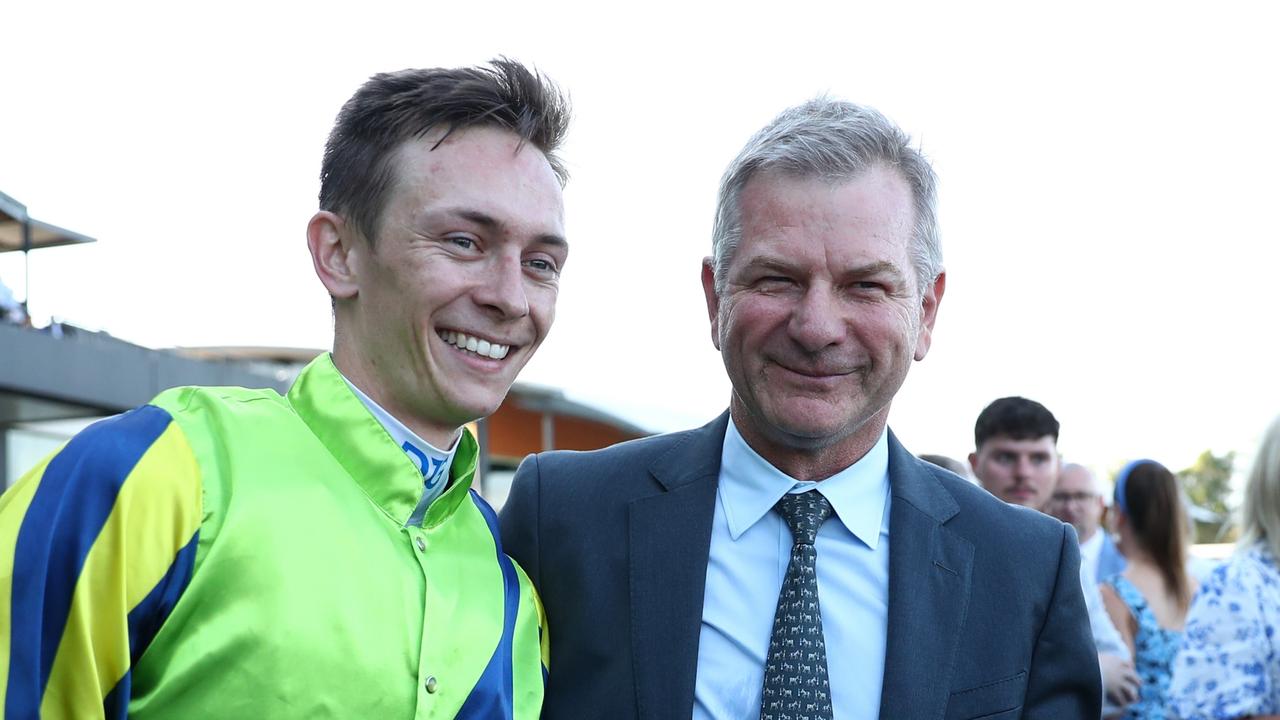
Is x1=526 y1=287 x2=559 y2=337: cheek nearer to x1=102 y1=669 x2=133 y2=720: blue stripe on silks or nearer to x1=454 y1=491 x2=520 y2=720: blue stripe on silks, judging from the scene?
x1=454 y1=491 x2=520 y2=720: blue stripe on silks

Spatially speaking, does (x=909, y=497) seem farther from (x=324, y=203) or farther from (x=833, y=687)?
(x=324, y=203)

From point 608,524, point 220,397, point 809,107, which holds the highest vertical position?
point 809,107

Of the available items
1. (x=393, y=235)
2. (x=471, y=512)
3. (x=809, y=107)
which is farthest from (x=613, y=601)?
(x=809, y=107)

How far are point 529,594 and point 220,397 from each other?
0.67 meters

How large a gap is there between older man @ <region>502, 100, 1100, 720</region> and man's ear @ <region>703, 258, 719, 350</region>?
0.9 inches

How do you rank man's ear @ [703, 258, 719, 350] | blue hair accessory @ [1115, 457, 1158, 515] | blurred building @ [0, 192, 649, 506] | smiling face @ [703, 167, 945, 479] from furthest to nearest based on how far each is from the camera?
blurred building @ [0, 192, 649, 506], blue hair accessory @ [1115, 457, 1158, 515], man's ear @ [703, 258, 719, 350], smiling face @ [703, 167, 945, 479]

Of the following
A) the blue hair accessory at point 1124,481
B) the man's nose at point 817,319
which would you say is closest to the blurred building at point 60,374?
the blue hair accessory at point 1124,481

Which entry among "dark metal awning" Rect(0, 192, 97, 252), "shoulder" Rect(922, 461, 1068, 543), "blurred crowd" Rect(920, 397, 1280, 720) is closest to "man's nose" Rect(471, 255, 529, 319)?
"shoulder" Rect(922, 461, 1068, 543)

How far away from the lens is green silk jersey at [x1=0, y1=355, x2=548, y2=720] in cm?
156

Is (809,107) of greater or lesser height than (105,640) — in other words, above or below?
above

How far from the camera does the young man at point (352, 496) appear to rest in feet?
5.20

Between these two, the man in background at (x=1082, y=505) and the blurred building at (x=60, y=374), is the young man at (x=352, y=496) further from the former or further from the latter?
the blurred building at (x=60, y=374)

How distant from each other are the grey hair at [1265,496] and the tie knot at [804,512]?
190cm

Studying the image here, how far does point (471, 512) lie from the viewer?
86.4 inches
